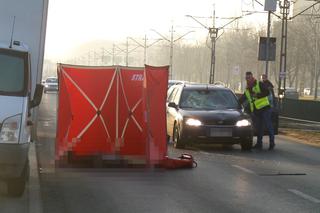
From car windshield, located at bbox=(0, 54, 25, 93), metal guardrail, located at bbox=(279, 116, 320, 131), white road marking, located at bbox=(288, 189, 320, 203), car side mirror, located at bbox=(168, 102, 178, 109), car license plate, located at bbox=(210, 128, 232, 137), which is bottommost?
white road marking, located at bbox=(288, 189, 320, 203)

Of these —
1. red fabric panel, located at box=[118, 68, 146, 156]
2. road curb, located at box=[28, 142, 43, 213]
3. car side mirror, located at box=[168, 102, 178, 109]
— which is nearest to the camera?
road curb, located at box=[28, 142, 43, 213]

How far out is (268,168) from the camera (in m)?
11.5

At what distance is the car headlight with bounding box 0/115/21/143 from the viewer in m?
7.55

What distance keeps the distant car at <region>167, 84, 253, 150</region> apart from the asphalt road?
1239 mm

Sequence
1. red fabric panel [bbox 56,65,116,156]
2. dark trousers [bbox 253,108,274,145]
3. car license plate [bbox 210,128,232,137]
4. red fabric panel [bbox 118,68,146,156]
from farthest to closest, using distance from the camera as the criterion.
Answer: dark trousers [bbox 253,108,274,145], car license plate [bbox 210,128,232,137], red fabric panel [bbox 118,68,146,156], red fabric panel [bbox 56,65,116,156]

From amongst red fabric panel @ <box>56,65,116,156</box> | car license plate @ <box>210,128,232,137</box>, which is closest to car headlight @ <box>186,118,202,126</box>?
car license plate @ <box>210,128,232,137</box>

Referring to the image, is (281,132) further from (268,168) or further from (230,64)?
(230,64)

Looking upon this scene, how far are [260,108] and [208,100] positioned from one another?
4.19ft

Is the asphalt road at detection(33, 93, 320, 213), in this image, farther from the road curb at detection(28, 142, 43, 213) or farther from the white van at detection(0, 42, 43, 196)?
the white van at detection(0, 42, 43, 196)

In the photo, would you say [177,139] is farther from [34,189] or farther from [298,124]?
[298,124]

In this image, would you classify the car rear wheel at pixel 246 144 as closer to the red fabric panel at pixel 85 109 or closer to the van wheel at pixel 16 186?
the red fabric panel at pixel 85 109

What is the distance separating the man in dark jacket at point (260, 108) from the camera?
15219mm

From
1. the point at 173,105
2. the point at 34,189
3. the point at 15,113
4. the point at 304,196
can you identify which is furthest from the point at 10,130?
the point at 173,105

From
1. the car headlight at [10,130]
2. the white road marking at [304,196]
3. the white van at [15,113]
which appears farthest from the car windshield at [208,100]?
the car headlight at [10,130]
